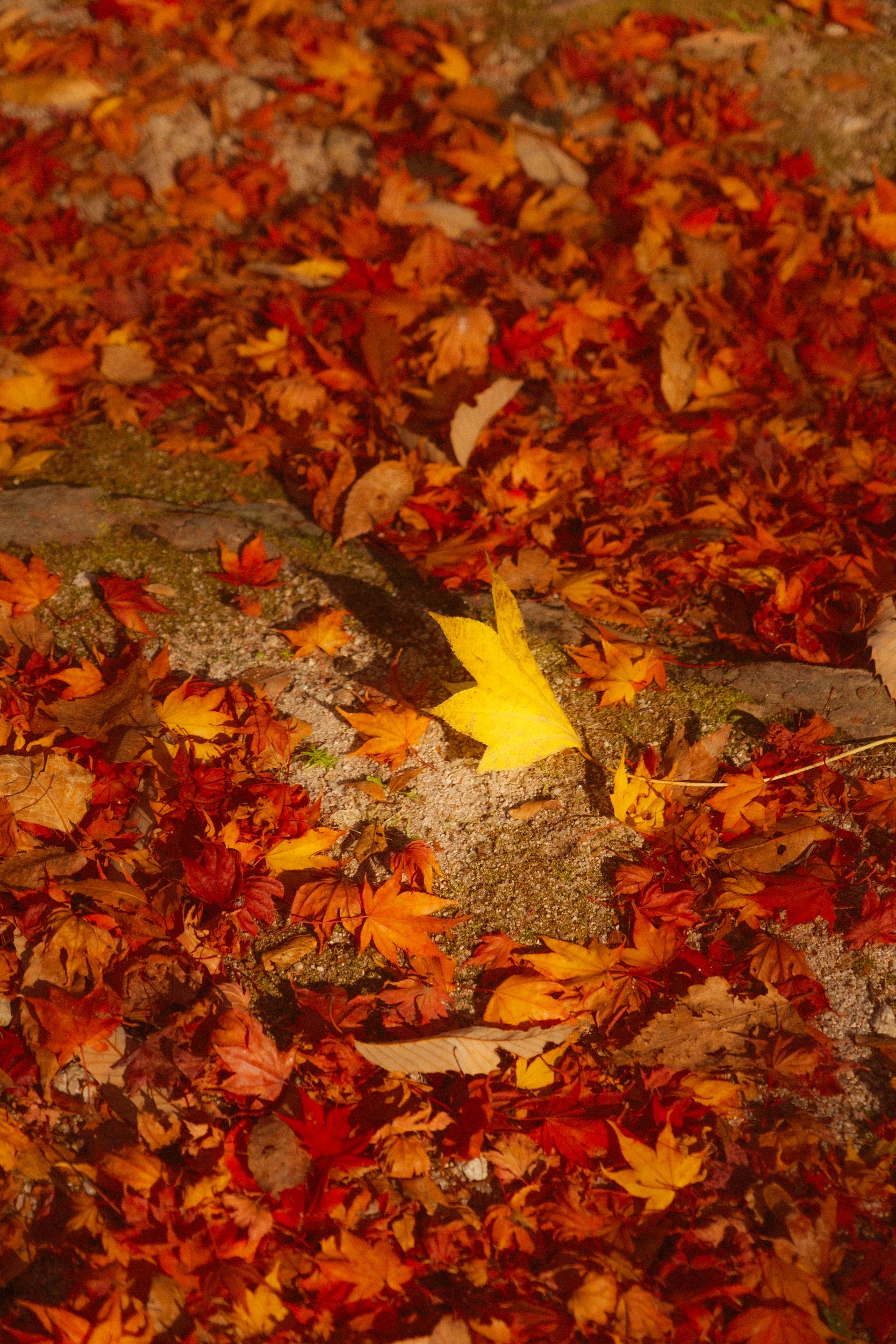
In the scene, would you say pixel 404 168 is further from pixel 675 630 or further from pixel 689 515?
pixel 675 630

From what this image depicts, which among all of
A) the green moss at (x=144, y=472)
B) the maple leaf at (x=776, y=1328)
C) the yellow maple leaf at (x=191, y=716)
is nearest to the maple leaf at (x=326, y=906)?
the yellow maple leaf at (x=191, y=716)

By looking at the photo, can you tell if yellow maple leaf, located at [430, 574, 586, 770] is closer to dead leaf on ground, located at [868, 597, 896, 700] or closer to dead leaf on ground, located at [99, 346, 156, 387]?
dead leaf on ground, located at [868, 597, 896, 700]

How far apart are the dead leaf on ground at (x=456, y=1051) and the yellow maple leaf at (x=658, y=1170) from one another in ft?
0.76

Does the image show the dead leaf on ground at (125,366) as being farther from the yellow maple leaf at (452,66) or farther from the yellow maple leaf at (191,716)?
the yellow maple leaf at (452,66)

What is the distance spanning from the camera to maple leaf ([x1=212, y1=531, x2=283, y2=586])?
2566 millimetres

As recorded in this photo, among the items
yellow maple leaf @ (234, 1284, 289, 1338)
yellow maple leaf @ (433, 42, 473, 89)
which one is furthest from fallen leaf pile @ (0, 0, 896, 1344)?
yellow maple leaf @ (433, 42, 473, 89)

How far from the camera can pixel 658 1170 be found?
178 cm

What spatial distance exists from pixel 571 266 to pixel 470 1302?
3307mm

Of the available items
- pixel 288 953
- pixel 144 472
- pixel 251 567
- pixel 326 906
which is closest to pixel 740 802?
pixel 326 906

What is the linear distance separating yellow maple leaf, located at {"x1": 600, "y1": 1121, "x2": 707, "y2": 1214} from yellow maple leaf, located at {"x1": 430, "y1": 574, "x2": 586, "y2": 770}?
2.71ft

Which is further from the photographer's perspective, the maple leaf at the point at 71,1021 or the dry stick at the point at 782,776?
the dry stick at the point at 782,776

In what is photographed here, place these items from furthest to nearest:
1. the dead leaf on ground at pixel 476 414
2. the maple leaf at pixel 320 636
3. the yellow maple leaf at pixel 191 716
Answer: the dead leaf on ground at pixel 476 414 < the maple leaf at pixel 320 636 < the yellow maple leaf at pixel 191 716

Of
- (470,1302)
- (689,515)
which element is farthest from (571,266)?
(470,1302)

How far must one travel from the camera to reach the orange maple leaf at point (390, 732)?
228 centimetres
